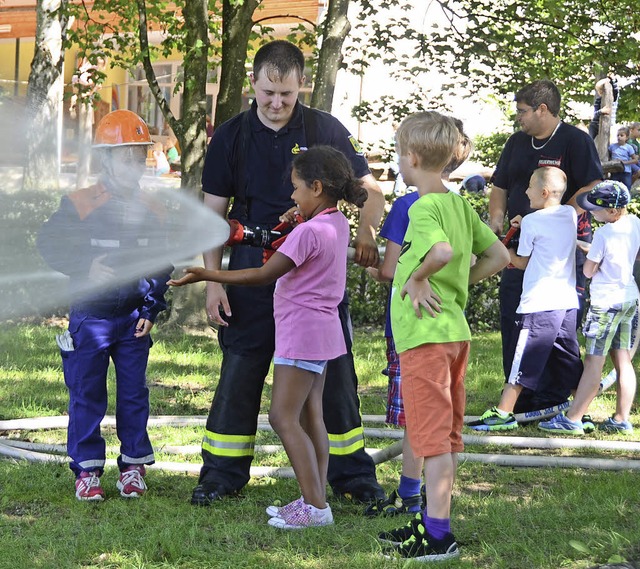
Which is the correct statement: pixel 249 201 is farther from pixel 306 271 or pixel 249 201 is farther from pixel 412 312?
pixel 412 312

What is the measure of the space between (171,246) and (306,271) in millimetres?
669

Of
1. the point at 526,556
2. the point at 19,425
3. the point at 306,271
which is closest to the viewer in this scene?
the point at 526,556

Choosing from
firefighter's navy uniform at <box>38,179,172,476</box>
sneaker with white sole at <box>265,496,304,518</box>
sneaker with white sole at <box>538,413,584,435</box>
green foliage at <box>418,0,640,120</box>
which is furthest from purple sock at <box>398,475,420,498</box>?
green foliage at <box>418,0,640,120</box>

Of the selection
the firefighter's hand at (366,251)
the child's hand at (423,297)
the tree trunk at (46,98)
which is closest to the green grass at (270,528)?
the child's hand at (423,297)

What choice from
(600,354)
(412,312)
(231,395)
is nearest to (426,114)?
(412,312)

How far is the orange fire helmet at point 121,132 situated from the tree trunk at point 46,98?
0.21m

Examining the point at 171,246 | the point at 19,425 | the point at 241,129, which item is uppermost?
the point at 241,129

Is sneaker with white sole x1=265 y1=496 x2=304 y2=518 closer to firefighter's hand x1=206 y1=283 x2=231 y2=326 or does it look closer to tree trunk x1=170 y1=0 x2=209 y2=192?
firefighter's hand x1=206 y1=283 x2=231 y2=326

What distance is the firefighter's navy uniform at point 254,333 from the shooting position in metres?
4.99

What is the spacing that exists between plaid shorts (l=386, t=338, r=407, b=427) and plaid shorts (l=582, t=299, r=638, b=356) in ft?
6.81

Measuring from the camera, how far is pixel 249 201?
Answer: 16.6 ft

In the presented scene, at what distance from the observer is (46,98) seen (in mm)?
9039

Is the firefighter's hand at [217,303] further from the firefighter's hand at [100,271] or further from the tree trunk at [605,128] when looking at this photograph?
the tree trunk at [605,128]

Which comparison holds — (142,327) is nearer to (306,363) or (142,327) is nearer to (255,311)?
(255,311)
